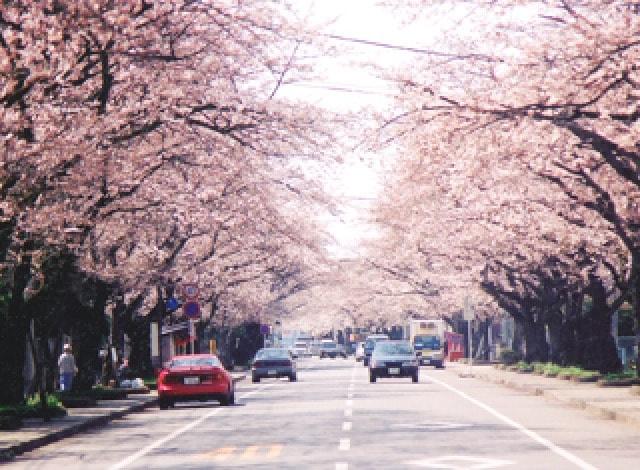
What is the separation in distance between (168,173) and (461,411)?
1029 cm

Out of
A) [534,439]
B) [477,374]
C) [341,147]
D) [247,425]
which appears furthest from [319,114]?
[477,374]

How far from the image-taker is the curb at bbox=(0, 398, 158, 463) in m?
20.1

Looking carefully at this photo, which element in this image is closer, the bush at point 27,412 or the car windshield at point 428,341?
the bush at point 27,412

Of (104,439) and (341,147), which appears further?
(341,147)

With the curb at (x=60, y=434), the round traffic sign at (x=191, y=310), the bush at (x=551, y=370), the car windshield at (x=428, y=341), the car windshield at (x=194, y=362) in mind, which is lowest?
the curb at (x=60, y=434)

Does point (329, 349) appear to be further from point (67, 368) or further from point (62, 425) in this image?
point (62, 425)

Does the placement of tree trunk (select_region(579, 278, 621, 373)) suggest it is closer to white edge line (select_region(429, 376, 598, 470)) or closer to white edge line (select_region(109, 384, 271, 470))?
white edge line (select_region(429, 376, 598, 470))

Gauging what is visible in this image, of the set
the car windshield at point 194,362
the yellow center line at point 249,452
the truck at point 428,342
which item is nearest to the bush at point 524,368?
the truck at point 428,342

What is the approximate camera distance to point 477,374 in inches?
2221

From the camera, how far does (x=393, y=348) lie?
50.2 m

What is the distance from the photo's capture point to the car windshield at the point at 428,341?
77.6m

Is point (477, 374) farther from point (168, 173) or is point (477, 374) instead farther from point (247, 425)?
point (247, 425)

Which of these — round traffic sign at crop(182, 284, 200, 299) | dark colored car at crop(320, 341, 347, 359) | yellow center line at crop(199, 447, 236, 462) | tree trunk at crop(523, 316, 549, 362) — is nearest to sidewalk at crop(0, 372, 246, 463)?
yellow center line at crop(199, 447, 236, 462)

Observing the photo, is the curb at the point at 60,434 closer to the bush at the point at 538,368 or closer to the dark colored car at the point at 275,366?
the dark colored car at the point at 275,366
